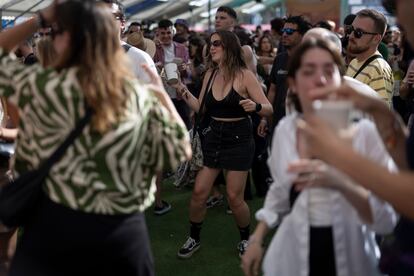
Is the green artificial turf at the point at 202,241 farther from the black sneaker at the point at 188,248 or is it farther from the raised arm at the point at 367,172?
the raised arm at the point at 367,172

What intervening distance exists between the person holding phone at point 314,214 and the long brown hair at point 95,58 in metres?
0.71

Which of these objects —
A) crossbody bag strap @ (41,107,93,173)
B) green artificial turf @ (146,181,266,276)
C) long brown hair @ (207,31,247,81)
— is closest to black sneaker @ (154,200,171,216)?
green artificial turf @ (146,181,266,276)

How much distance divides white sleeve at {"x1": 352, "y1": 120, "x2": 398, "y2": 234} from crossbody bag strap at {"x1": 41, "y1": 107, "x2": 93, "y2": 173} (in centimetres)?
102

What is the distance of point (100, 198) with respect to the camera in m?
1.85

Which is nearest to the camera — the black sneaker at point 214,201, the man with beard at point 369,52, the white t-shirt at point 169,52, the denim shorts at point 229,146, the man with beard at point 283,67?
the man with beard at point 369,52

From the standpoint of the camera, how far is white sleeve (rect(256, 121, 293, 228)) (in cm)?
207

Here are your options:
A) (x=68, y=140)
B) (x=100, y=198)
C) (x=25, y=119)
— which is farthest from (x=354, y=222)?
(x=25, y=119)

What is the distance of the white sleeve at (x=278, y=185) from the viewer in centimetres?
207

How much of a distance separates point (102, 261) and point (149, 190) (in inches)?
12.8

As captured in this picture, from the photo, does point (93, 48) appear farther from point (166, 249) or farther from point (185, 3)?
point (185, 3)

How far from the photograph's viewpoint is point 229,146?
13.6 feet

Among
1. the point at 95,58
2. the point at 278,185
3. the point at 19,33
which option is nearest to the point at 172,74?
the point at 19,33

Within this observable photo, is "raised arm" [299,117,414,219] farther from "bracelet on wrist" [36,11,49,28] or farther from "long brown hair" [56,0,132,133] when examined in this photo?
"bracelet on wrist" [36,11,49,28]

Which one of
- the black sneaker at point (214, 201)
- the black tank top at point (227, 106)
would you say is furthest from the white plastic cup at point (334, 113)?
the black sneaker at point (214, 201)
